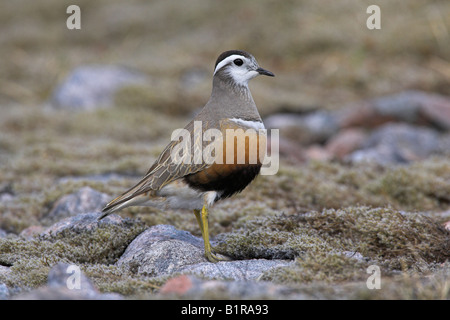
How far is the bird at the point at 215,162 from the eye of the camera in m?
6.34

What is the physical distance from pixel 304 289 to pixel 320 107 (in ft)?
39.3

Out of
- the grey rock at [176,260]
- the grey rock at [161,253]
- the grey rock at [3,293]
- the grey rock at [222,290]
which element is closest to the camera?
the grey rock at [222,290]

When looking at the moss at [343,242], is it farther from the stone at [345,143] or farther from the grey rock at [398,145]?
the stone at [345,143]

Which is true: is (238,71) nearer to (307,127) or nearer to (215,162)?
(215,162)

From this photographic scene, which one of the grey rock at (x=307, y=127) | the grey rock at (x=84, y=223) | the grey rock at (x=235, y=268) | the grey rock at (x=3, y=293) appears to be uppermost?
the grey rock at (x=307, y=127)

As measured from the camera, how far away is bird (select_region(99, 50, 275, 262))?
250 inches

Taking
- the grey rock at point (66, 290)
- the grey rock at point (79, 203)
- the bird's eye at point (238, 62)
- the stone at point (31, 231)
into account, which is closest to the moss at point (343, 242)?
the grey rock at point (66, 290)

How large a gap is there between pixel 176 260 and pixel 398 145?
8.12 metres

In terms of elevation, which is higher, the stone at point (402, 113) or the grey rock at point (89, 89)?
Answer: the grey rock at point (89, 89)

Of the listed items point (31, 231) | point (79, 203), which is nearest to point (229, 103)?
point (79, 203)

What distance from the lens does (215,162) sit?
630 centimetres

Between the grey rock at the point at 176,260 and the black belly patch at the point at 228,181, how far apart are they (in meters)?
0.69

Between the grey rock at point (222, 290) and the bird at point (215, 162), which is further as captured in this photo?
the bird at point (215, 162)

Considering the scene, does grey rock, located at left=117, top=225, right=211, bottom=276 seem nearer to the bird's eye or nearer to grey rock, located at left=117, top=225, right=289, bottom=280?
grey rock, located at left=117, top=225, right=289, bottom=280
